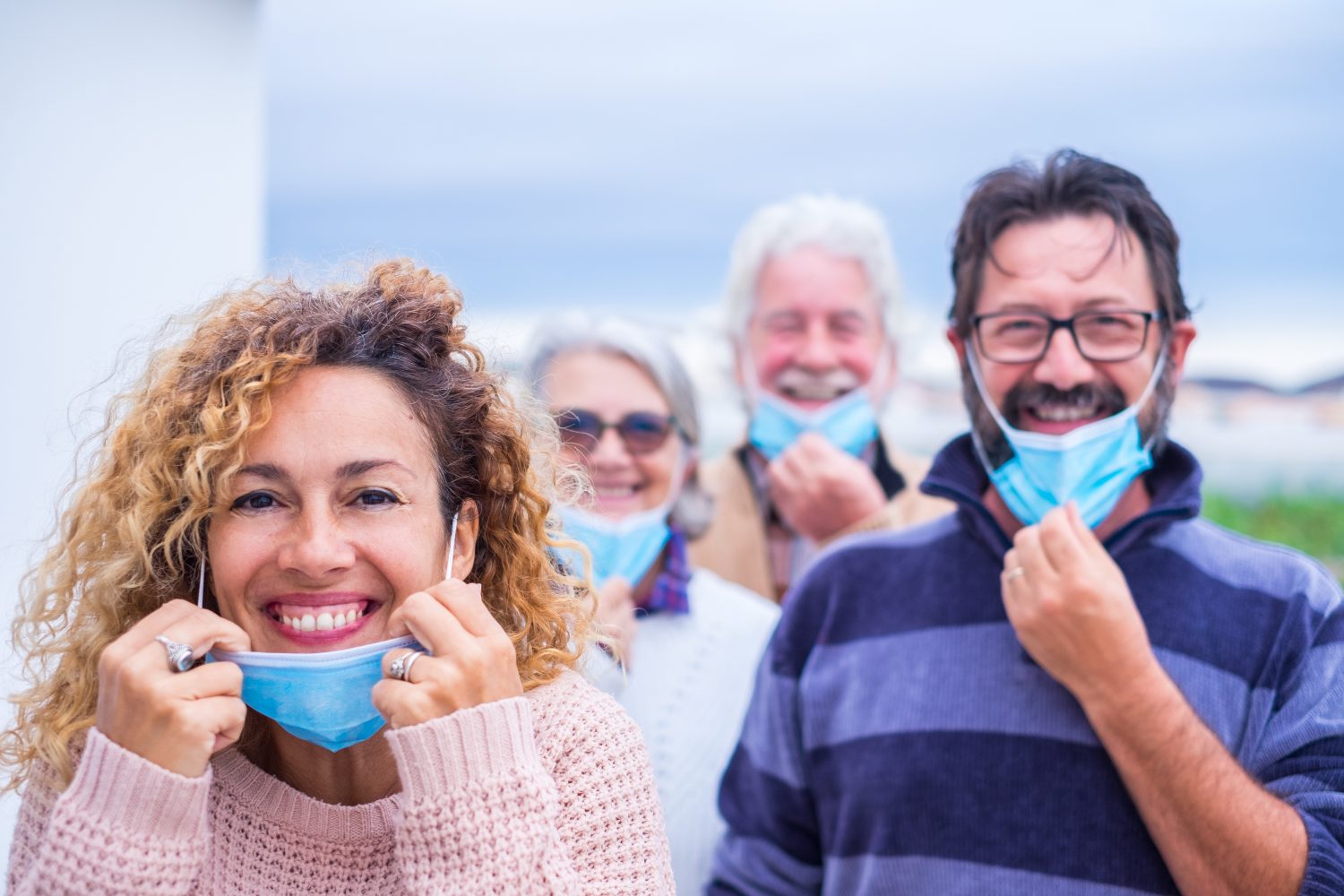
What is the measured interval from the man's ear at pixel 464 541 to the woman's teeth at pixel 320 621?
22cm

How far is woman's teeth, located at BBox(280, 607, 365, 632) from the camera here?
1893 millimetres

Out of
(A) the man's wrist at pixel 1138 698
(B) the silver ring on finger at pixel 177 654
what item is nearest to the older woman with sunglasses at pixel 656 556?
(A) the man's wrist at pixel 1138 698

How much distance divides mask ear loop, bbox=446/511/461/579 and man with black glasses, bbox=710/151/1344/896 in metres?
0.85

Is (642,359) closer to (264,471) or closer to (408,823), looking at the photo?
(264,471)

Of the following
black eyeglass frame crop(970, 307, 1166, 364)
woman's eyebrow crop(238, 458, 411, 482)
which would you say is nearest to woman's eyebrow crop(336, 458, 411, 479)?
woman's eyebrow crop(238, 458, 411, 482)

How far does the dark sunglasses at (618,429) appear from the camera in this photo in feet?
10.4

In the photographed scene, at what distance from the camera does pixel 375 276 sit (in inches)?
83.4

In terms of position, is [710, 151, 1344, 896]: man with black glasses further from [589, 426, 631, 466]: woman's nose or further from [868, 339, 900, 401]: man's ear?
[868, 339, 900, 401]: man's ear

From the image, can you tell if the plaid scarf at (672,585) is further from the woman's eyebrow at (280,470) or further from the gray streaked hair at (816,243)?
the woman's eyebrow at (280,470)

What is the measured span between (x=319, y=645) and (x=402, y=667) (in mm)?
166

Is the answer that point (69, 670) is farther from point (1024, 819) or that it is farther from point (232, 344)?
point (1024, 819)

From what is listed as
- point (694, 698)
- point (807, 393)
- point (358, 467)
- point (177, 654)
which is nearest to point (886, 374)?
point (807, 393)

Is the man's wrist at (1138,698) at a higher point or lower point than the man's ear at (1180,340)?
lower

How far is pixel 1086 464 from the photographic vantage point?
235 centimetres
